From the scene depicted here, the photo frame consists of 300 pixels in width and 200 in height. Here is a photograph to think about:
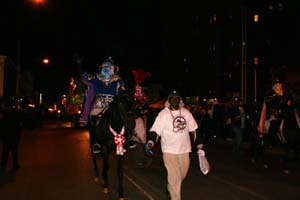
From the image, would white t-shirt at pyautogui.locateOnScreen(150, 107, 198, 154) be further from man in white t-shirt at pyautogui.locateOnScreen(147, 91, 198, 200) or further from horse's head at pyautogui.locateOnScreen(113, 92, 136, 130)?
horse's head at pyautogui.locateOnScreen(113, 92, 136, 130)

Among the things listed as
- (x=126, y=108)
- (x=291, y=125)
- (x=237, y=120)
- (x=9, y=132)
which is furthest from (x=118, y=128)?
(x=237, y=120)

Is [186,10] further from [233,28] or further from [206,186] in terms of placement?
[206,186]

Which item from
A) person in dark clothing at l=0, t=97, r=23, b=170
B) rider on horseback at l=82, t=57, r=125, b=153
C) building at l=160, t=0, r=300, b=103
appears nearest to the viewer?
rider on horseback at l=82, t=57, r=125, b=153

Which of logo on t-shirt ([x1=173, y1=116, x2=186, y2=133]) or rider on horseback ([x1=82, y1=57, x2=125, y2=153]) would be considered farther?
rider on horseback ([x1=82, y1=57, x2=125, y2=153])

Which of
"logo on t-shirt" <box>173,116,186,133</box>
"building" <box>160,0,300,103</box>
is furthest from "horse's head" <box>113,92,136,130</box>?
"building" <box>160,0,300,103</box>

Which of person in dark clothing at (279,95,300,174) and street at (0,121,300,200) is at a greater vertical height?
person in dark clothing at (279,95,300,174)

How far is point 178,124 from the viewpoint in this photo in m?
7.73

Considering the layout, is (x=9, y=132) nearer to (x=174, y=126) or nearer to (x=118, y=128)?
(x=118, y=128)

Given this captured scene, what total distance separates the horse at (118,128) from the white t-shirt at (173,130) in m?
Answer: 1.85

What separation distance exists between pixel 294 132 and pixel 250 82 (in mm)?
31567

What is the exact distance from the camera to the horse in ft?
31.6

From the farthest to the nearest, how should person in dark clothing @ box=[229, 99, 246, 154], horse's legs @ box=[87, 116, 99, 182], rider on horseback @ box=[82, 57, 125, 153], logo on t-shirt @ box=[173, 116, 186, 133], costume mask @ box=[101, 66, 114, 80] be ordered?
person in dark clothing @ box=[229, 99, 246, 154] → costume mask @ box=[101, 66, 114, 80] → rider on horseback @ box=[82, 57, 125, 153] → horse's legs @ box=[87, 116, 99, 182] → logo on t-shirt @ box=[173, 116, 186, 133]

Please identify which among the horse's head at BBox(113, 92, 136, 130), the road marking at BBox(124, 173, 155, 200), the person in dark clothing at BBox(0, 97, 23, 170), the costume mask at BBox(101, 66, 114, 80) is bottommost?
the road marking at BBox(124, 173, 155, 200)

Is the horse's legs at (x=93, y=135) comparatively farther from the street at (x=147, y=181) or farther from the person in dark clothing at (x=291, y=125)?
the person in dark clothing at (x=291, y=125)
